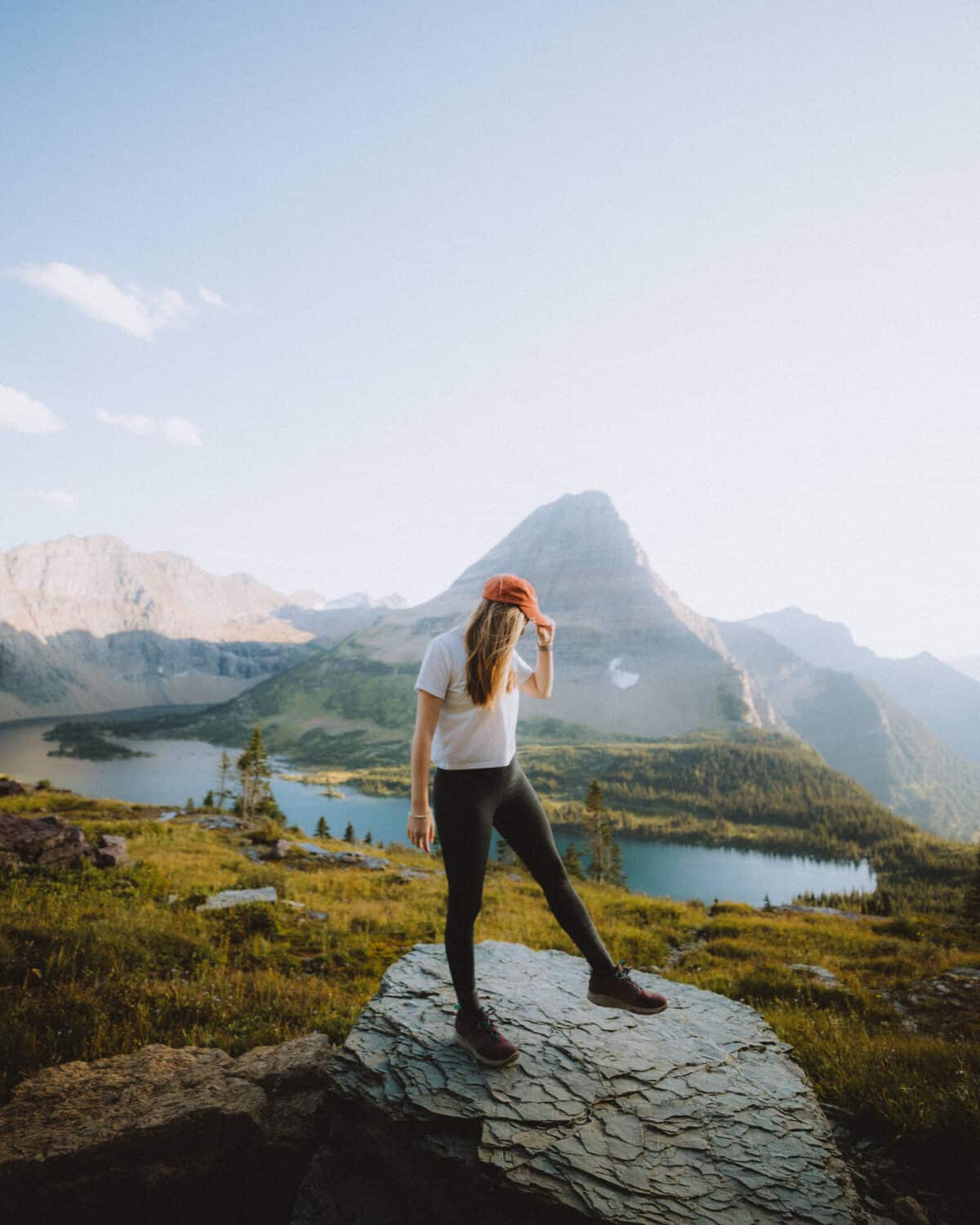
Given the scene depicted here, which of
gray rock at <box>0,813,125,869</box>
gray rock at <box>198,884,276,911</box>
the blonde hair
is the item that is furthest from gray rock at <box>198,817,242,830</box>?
the blonde hair

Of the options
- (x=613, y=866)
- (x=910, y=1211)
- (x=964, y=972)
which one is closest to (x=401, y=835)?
(x=613, y=866)

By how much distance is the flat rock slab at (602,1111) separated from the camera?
2.97 m

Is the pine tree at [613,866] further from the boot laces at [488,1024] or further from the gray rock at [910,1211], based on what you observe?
the gray rock at [910,1211]

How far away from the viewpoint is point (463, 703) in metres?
3.98

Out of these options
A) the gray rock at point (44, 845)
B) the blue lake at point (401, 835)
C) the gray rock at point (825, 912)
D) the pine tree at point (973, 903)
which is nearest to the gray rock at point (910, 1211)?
the gray rock at point (44, 845)

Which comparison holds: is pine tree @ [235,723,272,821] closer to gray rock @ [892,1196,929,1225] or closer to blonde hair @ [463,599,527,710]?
blonde hair @ [463,599,527,710]

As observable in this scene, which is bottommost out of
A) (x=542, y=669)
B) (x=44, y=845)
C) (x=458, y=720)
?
(x=44, y=845)

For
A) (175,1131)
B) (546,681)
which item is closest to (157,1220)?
(175,1131)

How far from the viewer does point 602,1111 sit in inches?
139

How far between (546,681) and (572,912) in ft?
5.69

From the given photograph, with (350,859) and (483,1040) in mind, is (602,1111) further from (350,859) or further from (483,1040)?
(350,859)

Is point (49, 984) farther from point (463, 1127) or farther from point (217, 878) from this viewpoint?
point (217, 878)

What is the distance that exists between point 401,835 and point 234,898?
115347mm

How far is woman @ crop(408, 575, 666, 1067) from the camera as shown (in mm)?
3924
